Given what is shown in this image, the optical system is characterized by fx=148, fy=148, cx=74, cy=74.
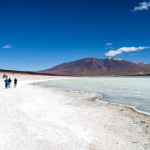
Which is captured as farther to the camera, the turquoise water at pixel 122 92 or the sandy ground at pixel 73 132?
the turquoise water at pixel 122 92

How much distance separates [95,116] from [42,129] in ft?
10.5

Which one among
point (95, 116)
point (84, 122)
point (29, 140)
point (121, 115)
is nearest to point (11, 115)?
point (29, 140)

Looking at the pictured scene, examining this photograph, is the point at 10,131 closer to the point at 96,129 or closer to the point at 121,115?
the point at 96,129

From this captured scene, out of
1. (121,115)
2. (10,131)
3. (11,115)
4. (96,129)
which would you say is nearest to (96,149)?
(96,129)

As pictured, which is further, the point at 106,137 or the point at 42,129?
the point at 42,129

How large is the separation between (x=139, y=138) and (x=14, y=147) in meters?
4.39

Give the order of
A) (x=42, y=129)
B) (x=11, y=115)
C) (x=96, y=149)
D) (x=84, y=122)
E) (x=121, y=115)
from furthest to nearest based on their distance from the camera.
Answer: (x=121, y=115)
(x=11, y=115)
(x=84, y=122)
(x=42, y=129)
(x=96, y=149)

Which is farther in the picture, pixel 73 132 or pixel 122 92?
pixel 122 92

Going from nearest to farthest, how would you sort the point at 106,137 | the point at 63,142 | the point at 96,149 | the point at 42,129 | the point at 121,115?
1. the point at 96,149
2. the point at 63,142
3. the point at 106,137
4. the point at 42,129
5. the point at 121,115

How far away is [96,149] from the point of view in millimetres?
4664

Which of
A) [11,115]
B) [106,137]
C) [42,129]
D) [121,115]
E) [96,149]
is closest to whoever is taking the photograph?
[96,149]

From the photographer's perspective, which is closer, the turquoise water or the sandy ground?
the sandy ground

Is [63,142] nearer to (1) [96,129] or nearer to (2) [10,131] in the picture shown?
(1) [96,129]

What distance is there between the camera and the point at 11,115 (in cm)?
787
